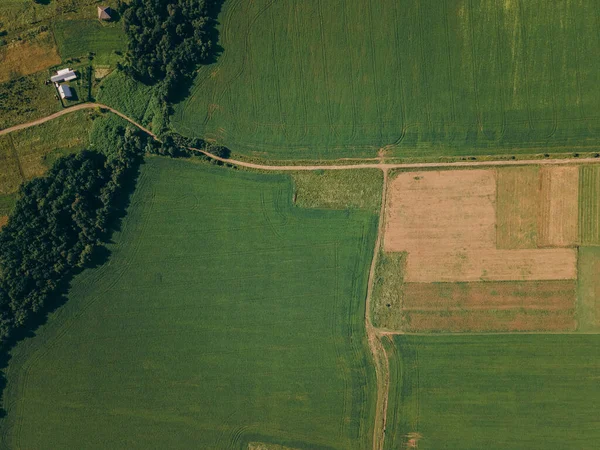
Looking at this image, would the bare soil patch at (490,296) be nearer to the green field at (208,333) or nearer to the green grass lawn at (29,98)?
the green field at (208,333)

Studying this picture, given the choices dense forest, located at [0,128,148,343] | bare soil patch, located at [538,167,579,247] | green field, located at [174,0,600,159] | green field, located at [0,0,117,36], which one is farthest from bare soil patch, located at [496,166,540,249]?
green field, located at [0,0,117,36]

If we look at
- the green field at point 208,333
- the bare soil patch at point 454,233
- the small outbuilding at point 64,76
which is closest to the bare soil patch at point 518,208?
the bare soil patch at point 454,233

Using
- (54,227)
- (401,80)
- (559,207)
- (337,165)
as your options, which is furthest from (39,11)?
(559,207)

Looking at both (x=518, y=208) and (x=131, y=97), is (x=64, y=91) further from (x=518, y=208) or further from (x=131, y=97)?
(x=518, y=208)

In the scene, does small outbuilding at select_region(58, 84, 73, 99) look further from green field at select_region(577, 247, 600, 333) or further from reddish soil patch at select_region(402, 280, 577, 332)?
green field at select_region(577, 247, 600, 333)

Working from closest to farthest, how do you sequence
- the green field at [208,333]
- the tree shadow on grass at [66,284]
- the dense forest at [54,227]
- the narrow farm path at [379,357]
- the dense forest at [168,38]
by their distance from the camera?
the narrow farm path at [379,357]
the green field at [208,333]
the dense forest at [54,227]
the dense forest at [168,38]
the tree shadow on grass at [66,284]
